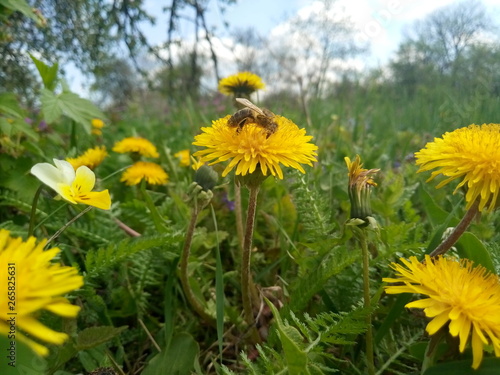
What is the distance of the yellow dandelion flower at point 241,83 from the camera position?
4.80ft

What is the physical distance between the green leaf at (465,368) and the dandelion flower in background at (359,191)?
0.26 m

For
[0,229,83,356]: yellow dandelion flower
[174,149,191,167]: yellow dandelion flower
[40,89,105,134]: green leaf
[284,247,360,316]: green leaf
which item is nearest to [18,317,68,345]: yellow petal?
[0,229,83,356]: yellow dandelion flower

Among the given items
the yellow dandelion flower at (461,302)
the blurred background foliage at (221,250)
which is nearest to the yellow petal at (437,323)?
the yellow dandelion flower at (461,302)

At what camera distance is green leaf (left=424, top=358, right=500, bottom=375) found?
0.54 m

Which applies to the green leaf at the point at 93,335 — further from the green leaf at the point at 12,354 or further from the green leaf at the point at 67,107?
the green leaf at the point at 67,107

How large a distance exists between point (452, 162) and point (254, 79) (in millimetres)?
898

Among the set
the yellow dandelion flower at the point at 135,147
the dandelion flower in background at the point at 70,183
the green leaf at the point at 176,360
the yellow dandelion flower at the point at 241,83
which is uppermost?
the yellow dandelion flower at the point at 241,83

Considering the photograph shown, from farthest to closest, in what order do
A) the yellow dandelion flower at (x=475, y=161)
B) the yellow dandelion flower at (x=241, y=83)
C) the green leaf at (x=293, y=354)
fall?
the yellow dandelion flower at (x=241, y=83) → the yellow dandelion flower at (x=475, y=161) → the green leaf at (x=293, y=354)

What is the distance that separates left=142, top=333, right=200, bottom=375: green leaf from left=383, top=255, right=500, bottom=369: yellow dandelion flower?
41cm

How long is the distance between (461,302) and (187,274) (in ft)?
1.76

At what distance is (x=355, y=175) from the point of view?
0.79 metres

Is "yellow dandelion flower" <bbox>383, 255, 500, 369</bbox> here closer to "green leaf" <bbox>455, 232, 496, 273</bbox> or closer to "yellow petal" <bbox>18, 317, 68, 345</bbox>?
"green leaf" <bbox>455, 232, 496, 273</bbox>

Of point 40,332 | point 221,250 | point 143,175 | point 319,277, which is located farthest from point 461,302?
point 143,175

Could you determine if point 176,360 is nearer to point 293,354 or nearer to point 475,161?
point 293,354
